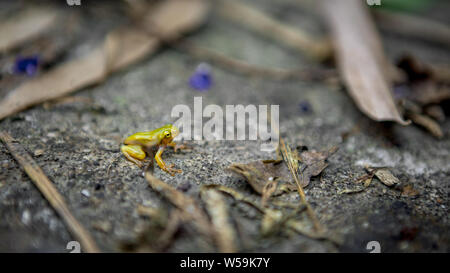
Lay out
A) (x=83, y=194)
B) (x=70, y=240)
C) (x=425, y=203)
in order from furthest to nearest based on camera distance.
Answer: (x=425, y=203) → (x=83, y=194) → (x=70, y=240)

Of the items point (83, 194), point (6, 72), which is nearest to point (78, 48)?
point (6, 72)

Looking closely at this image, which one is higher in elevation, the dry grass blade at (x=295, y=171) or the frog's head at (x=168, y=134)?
the frog's head at (x=168, y=134)

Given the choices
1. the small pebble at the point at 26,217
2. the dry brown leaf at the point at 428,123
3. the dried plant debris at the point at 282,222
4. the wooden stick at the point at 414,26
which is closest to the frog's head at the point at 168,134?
the dried plant debris at the point at 282,222

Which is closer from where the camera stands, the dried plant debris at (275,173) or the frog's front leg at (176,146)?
the dried plant debris at (275,173)

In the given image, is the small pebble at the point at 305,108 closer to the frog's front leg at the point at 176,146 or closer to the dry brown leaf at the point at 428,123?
the dry brown leaf at the point at 428,123

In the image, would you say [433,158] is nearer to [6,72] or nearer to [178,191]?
[178,191]

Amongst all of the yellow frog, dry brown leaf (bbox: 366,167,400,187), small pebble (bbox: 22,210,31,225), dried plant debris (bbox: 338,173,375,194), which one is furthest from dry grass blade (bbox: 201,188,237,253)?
dry brown leaf (bbox: 366,167,400,187)
